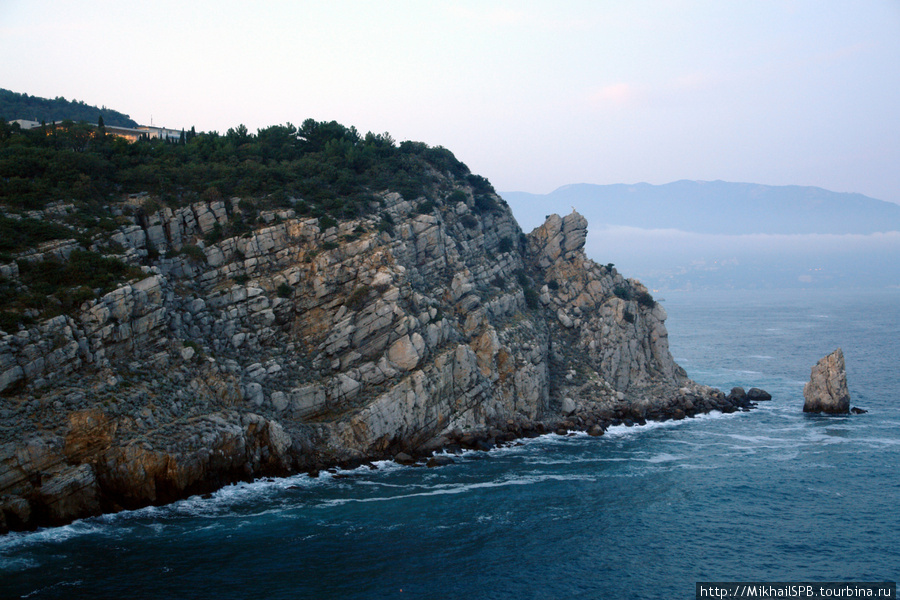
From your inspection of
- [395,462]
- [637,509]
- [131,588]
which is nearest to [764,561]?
[637,509]

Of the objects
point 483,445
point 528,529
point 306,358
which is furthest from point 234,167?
point 528,529

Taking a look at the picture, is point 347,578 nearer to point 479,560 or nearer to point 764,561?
point 479,560

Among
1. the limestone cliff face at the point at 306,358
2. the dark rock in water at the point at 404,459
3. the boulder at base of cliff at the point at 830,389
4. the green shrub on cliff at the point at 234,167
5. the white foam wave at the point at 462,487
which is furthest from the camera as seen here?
the boulder at base of cliff at the point at 830,389

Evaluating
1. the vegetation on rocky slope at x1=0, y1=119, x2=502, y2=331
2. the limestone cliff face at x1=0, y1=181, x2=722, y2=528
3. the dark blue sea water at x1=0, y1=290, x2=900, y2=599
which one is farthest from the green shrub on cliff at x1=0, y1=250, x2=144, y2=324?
the dark blue sea water at x1=0, y1=290, x2=900, y2=599

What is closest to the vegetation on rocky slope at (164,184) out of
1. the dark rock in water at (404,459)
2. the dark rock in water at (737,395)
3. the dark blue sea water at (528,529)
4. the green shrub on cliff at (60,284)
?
the green shrub on cliff at (60,284)

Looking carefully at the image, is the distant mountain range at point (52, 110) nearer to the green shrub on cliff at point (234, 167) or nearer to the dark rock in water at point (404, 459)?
the green shrub on cliff at point (234, 167)

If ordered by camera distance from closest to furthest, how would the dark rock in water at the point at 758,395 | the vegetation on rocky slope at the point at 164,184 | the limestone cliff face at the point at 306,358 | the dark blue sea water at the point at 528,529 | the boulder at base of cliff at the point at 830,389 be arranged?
the dark blue sea water at the point at 528,529 < the limestone cliff face at the point at 306,358 < the vegetation on rocky slope at the point at 164,184 < the boulder at base of cliff at the point at 830,389 < the dark rock in water at the point at 758,395
